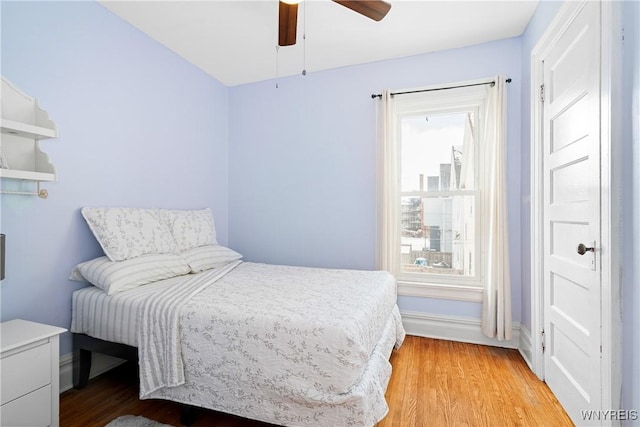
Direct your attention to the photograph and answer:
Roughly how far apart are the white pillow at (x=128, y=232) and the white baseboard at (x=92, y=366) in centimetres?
71

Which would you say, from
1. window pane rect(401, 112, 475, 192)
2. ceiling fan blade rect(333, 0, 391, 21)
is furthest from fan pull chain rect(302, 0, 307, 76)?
window pane rect(401, 112, 475, 192)

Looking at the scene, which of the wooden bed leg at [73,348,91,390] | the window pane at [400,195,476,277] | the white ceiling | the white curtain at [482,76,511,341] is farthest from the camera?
the window pane at [400,195,476,277]

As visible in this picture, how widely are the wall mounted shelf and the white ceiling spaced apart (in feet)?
3.36

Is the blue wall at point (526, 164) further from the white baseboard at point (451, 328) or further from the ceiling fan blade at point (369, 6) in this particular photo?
the ceiling fan blade at point (369, 6)

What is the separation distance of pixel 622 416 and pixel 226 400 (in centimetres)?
178

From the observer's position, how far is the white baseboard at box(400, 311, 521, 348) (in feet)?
8.77

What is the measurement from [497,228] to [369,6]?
78.2 inches

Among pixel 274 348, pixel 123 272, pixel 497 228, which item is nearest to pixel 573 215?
pixel 497 228

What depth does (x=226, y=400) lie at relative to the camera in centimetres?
158

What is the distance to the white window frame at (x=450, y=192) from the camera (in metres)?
2.79

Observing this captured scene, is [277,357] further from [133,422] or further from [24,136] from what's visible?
[24,136]

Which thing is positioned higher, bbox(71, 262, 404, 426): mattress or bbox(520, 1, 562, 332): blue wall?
bbox(520, 1, 562, 332): blue wall

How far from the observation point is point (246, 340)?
1.54 m

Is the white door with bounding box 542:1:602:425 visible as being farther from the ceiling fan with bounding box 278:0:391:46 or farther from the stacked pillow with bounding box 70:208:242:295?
the stacked pillow with bounding box 70:208:242:295
